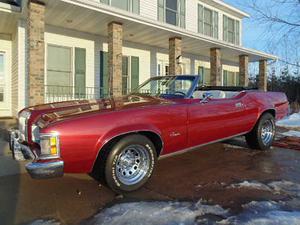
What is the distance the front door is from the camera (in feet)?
41.1

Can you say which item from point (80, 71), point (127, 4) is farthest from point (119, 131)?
point (127, 4)

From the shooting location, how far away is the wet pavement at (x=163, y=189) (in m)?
3.74

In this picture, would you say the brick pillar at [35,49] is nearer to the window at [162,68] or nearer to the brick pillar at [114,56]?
the brick pillar at [114,56]

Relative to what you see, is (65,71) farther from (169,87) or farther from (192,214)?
(192,214)

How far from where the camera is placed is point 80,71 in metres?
12.8

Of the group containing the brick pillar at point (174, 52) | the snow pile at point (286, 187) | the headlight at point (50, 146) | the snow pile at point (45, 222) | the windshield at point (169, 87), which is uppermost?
the brick pillar at point (174, 52)

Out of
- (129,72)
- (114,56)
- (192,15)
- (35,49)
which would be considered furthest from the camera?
(192,15)

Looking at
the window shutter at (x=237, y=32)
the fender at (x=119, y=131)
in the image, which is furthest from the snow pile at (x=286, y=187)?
the window shutter at (x=237, y=32)

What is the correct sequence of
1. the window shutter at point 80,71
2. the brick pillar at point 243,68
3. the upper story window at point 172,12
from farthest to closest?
the brick pillar at point 243,68, the upper story window at point 172,12, the window shutter at point 80,71

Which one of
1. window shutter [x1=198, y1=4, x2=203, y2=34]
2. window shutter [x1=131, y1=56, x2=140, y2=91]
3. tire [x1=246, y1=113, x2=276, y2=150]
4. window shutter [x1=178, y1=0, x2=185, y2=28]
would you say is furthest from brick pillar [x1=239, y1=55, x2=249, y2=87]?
tire [x1=246, y1=113, x2=276, y2=150]

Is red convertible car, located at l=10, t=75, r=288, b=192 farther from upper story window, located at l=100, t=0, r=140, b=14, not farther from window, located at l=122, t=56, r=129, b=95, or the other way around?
upper story window, located at l=100, t=0, r=140, b=14

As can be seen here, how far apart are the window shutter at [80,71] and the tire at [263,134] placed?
302 inches

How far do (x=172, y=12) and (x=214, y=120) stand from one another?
482 inches

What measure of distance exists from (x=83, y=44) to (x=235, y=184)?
32.0 ft
